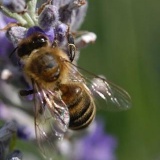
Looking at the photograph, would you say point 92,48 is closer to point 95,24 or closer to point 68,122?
point 95,24

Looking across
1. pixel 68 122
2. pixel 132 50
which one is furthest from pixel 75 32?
pixel 132 50

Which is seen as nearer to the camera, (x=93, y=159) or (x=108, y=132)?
(x=93, y=159)

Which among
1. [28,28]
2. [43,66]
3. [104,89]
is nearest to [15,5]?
[28,28]

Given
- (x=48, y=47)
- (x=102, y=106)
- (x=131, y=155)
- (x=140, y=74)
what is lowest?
(x=131, y=155)

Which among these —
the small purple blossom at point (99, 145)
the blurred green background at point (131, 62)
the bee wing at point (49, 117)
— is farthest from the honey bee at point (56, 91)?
the blurred green background at point (131, 62)

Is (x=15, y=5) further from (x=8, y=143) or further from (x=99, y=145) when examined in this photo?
(x=99, y=145)
